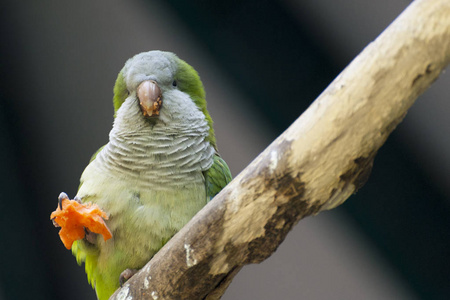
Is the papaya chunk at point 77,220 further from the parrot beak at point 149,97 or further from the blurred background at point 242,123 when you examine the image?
the blurred background at point 242,123

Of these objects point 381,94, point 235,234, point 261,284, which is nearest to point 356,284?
point 261,284

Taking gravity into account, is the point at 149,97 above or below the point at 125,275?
above

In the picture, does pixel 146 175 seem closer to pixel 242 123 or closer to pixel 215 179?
pixel 215 179

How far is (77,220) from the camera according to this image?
1.64m

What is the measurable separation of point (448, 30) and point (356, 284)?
5.86ft

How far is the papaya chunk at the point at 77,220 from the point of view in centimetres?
162

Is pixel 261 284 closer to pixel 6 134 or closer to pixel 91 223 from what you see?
pixel 91 223

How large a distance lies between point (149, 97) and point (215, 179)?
409mm

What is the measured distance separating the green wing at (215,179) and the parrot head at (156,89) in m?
0.12

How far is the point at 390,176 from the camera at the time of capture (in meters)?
2.35

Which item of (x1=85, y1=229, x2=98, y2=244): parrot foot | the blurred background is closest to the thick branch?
(x1=85, y1=229, x2=98, y2=244): parrot foot

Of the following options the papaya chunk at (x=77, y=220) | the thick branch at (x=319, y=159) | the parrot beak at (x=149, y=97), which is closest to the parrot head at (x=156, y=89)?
the parrot beak at (x=149, y=97)

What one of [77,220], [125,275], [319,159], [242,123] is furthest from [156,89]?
[242,123]

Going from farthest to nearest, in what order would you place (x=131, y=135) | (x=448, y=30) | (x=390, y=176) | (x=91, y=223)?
(x=390, y=176)
(x=131, y=135)
(x=91, y=223)
(x=448, y=30)
